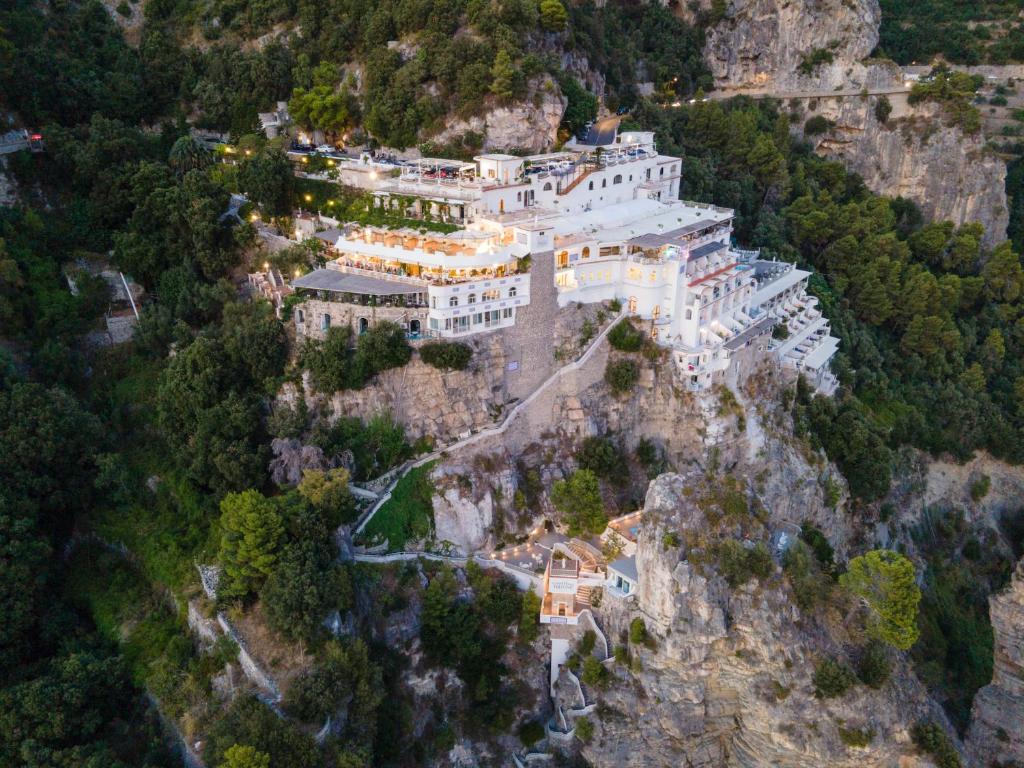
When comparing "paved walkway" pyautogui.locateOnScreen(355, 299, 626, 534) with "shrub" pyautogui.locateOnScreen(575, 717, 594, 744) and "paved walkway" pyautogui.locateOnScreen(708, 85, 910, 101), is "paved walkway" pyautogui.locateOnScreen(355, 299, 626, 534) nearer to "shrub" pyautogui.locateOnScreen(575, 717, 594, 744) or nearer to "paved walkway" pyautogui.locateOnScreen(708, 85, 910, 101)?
"shrub" pyautogui.locateOnScreen(575, 717, 594, 744)

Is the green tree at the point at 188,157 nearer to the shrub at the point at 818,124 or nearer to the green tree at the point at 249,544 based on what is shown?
the green tree at the point at 249,544

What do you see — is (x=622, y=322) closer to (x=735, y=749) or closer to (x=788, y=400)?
(x=788, y=400)

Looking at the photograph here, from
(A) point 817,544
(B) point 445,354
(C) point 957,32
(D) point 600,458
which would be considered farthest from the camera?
(C) point 957,32

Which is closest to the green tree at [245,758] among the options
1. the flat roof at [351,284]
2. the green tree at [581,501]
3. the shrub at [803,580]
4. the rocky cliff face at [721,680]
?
the rocky cliff face at [721,680]

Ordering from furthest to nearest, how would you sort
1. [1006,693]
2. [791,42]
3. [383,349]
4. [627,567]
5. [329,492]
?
[791,42]
[1006,693]
[383,349]
[627,567]
[329,492]

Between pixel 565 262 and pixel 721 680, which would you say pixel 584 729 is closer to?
pixel 721 680

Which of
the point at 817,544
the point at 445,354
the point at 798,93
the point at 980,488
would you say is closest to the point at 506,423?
the point at 445,354

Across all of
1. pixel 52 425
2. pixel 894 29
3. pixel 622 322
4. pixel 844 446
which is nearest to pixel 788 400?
pixel 844 446
